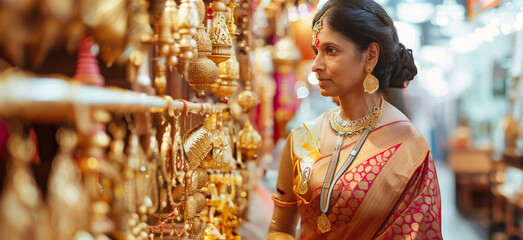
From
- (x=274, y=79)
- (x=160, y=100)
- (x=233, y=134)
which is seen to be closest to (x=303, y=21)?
(x=274, y=79)

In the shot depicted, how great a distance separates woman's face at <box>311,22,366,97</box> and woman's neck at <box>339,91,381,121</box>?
0.06 m

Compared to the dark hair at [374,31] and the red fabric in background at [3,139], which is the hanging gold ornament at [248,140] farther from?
the red fabric in background at [3,139]

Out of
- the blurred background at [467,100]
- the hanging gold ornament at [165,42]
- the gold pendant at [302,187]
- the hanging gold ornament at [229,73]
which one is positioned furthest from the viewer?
the blurred background at [467,100]

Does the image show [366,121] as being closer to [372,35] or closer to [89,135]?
[372,35]

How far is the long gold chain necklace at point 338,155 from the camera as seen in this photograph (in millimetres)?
1729

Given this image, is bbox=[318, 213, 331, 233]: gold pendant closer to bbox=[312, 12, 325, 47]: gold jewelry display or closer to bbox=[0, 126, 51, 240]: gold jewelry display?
bbox=[312, 12, 325, 47]: gold jewelry display

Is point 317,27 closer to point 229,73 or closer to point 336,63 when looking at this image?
point 336,63

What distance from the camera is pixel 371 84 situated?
1757mm

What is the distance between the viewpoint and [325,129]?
A: 192cm

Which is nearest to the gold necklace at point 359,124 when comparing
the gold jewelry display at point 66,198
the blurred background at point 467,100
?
the blurred background at point 467,100

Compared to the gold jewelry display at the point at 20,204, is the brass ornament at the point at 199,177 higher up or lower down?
lower down

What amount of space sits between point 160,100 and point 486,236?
609 cm

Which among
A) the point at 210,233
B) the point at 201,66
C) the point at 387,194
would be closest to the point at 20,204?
the point at 201,66

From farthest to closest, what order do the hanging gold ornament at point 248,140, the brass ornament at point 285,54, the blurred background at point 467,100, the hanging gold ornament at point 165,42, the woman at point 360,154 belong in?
1. the brass ornament at point 285,54
2. the blurred background at point 467,100
3. the hanging gold ornament at point 248,140
4. the woman at point 360,154
5. the hanging gold ornament at point 165,42
